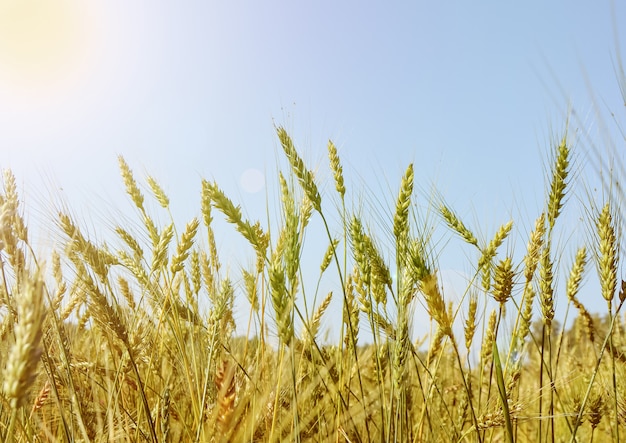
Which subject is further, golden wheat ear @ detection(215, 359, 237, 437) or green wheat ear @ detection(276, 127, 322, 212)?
green wheat ear @ detection(276, 127, 322, 212)

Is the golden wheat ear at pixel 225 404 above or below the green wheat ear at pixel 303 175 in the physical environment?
below

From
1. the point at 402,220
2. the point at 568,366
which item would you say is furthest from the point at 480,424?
the point at 568,366

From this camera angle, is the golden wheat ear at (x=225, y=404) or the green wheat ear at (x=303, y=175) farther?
the green wheat ear at (x=303, y=175)

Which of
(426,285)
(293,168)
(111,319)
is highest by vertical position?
(293,168)

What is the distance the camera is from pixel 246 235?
177 cm

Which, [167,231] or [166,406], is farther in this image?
[167,231]

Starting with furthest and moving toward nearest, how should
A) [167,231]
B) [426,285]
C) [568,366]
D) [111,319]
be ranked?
[568,366] < [167,231] < [426,285] < [111,319]

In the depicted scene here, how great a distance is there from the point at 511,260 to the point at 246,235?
992mm

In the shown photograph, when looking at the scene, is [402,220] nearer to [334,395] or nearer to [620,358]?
[334,395]

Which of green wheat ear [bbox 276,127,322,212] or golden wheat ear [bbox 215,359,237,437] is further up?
green wheat ear [bbox 276,127,322,212]

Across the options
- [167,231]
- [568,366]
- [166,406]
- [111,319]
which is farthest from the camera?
[568,366]

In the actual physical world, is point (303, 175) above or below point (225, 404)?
above

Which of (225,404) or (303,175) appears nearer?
(225,404)

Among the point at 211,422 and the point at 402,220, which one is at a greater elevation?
the point at 402,220
